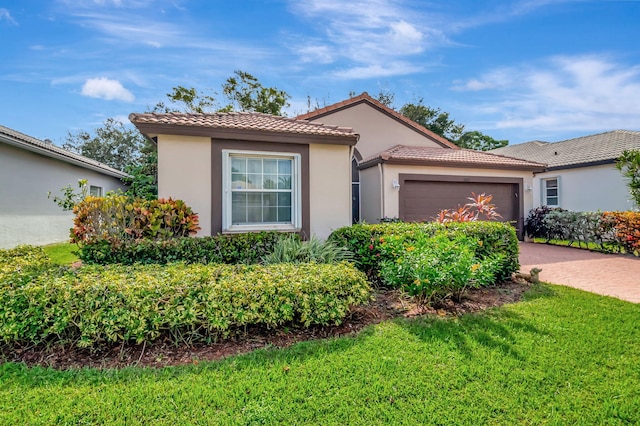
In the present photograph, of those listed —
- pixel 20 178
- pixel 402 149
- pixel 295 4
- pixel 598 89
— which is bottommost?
pixel 20 178

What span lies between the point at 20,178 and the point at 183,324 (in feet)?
41.4

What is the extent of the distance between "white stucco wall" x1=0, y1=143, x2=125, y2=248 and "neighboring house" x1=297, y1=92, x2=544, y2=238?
35.7 feet

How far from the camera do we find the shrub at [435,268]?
4547 mm

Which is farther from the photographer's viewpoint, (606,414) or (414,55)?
(414,55)

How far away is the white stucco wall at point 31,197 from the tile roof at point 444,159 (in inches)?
513

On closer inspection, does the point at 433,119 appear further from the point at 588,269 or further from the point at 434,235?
the point at 434,235

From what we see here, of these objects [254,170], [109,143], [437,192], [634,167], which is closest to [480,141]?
[437,192]

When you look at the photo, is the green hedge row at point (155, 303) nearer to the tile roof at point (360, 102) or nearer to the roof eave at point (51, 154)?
the roof eave at point (51, 154)

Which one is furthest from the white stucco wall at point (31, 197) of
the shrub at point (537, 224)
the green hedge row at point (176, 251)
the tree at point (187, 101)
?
the shrub at point (537, 224)

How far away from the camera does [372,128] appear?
13719mm

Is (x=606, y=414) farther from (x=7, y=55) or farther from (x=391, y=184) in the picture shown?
(x=7, y=55)

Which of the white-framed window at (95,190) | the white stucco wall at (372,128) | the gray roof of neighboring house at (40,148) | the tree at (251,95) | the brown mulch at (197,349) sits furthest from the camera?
the tree at (251,95)

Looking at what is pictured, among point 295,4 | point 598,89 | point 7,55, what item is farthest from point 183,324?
point 598,89

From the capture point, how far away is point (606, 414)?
260cm
